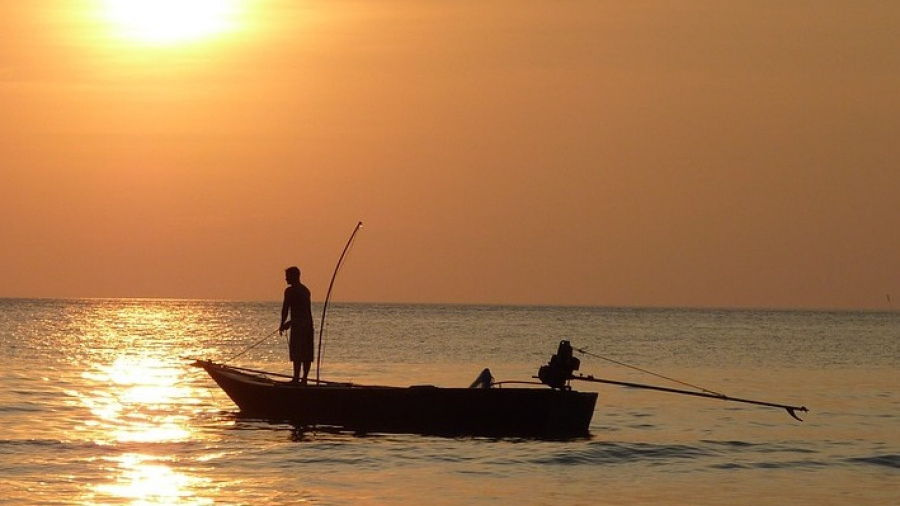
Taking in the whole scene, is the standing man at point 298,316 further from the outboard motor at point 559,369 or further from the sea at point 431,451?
the outboard motor at point 559,369

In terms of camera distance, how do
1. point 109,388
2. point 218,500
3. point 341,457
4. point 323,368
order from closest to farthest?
point 218,500, point 341,457, point 109,388, point 323,368

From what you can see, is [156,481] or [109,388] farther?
[109,388]

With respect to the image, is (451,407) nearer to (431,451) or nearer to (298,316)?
(431,451)

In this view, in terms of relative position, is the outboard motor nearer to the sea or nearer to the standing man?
the sea

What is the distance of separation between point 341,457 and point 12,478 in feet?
15.2

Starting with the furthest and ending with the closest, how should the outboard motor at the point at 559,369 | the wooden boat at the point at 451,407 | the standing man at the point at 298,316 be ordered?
1. the standing man at the point at 298,316
2. the wooden boat at the point at 451,407
3. the outboard motor at the point at 559,369

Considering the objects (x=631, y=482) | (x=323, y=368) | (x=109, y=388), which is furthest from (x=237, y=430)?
(x=323, y=368)

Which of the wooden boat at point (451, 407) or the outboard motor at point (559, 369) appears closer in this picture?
the outboard motor at point (559, 369)

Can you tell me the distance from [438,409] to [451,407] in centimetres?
22

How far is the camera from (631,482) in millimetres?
19266

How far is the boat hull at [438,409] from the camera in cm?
2250

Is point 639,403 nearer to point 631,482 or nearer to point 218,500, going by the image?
point 631,482

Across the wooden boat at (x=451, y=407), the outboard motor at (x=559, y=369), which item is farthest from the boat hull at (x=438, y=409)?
the outboard motor at (x=559, y=369)

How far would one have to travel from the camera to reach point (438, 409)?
23.0 metres
